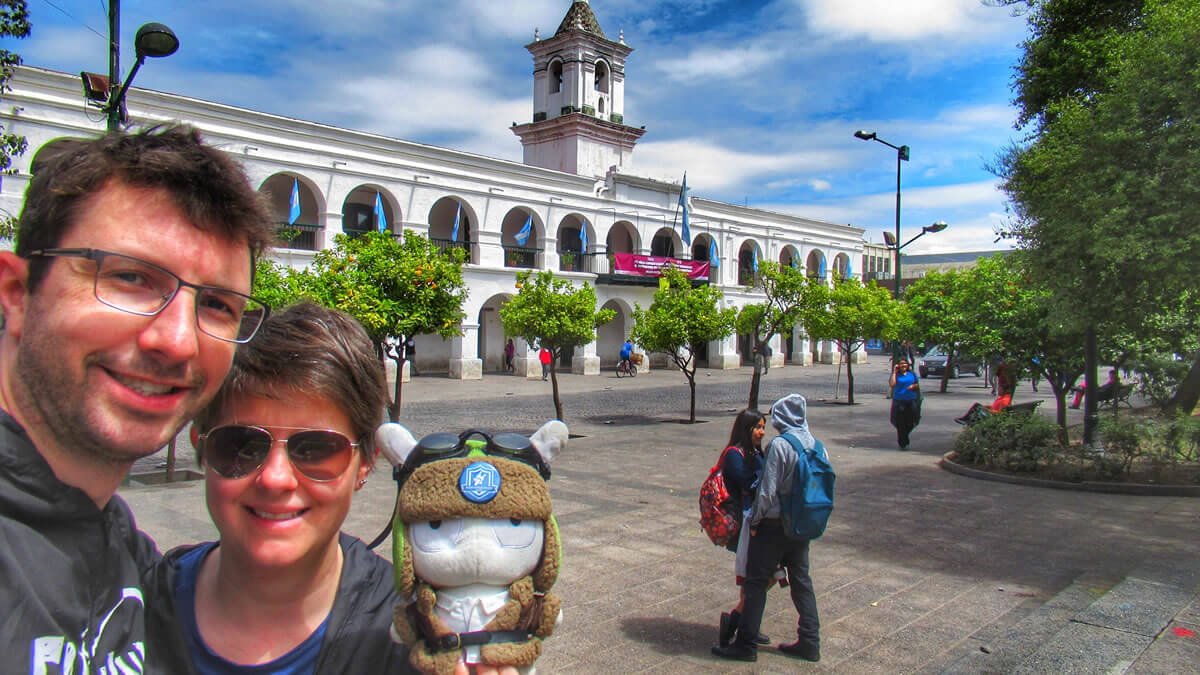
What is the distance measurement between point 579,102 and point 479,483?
110 ft

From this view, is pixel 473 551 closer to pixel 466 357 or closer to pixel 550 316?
pixel 550 316

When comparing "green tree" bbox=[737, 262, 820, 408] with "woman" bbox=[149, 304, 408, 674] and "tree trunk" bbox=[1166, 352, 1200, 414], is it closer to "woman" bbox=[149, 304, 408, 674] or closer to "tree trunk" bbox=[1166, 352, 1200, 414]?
"tree trunk" bbox=[1166, 352, 1200, 414]

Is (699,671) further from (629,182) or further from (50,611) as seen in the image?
(629,182)

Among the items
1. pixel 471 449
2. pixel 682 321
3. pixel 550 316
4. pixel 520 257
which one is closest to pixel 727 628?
pixel 471 449

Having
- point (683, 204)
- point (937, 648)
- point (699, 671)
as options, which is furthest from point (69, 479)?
point (683, 204)

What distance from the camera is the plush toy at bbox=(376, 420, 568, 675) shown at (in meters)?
1.51

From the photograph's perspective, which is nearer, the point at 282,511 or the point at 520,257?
the point at 282,511

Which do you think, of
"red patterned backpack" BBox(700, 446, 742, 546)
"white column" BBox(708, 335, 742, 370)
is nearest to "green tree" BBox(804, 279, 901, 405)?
"white column" BBox(708, 335, 742, 370)

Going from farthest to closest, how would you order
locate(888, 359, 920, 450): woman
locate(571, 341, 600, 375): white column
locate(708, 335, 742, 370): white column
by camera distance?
1. locate(708, 335, 742, 370): white column
2. locate(571, 341, 600, 375): white column
3. locate(888, 359, 920, 450): woman

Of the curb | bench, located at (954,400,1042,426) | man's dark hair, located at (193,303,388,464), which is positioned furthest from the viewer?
bench, located at (954,400,1042,426)

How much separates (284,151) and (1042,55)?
19812 mm

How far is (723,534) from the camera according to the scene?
16.9 feet

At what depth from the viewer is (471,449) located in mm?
1654

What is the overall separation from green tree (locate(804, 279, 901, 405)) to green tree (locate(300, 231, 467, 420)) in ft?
41.7
